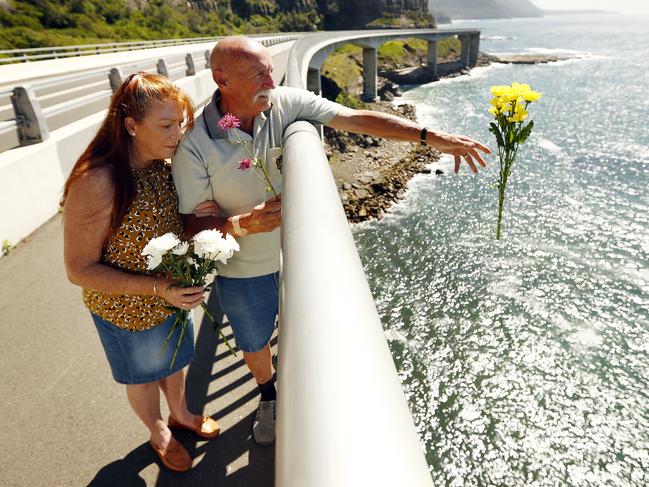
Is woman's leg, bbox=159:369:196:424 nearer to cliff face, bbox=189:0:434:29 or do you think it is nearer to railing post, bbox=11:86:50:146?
railing post, bbox=11:86:50:146

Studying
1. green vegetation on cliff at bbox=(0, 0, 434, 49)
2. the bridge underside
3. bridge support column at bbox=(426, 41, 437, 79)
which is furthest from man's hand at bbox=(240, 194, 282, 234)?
Result: bridge support column at bbox=(426, 41, 437, 79)

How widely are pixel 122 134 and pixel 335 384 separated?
192 centimetres

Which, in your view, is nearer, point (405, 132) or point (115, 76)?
point (405, 132)

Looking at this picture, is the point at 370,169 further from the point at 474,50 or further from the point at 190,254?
the point at 474,50

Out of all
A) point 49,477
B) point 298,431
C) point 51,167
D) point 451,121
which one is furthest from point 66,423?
point 451,121

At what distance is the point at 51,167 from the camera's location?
6230mm

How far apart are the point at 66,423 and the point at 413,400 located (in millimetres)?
9191

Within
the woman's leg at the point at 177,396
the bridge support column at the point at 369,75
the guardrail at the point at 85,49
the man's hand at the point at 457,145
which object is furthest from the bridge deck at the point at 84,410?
the bridge support column at the point at 369,75

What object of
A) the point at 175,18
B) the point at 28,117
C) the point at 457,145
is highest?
the point at 457,145

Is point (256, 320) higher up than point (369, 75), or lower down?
higher up

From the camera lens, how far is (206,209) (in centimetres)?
238

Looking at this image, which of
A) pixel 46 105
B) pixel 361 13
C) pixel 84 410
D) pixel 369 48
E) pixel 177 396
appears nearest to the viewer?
pixel 177 396

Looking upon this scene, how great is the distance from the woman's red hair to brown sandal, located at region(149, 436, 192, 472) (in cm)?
153

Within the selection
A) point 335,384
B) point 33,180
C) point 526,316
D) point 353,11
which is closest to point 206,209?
point 335,384
